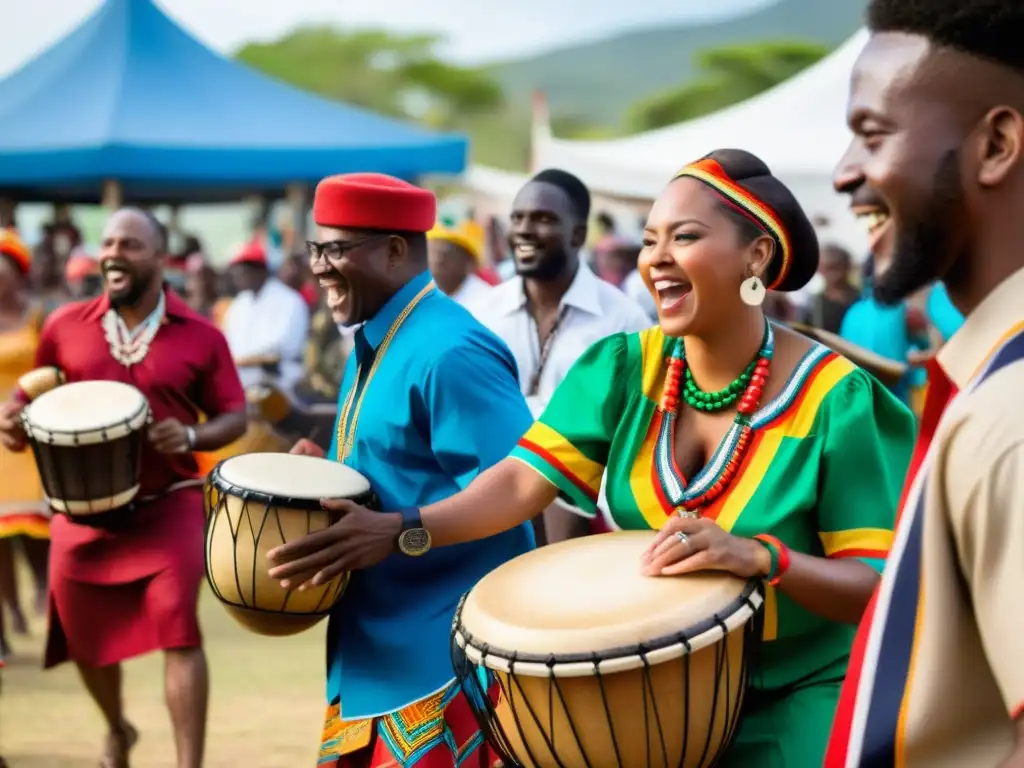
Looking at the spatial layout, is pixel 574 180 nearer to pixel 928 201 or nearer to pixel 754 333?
pixel 754 333

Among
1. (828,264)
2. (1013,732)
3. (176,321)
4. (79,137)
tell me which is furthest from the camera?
(79,137)

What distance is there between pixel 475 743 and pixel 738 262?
147 cm

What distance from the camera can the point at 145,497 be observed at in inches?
193

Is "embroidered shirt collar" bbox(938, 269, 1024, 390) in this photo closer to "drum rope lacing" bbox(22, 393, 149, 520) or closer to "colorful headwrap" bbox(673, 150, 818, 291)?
"colorful headwrap" bbox(673, 150, 818, 291)

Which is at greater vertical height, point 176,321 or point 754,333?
point 754,333

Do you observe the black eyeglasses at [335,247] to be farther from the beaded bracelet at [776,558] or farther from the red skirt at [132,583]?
the red skirt at [132,583]

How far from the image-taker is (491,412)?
10.8 ft

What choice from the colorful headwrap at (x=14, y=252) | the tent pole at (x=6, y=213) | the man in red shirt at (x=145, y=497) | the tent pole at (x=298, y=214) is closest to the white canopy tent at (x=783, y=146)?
the tent pole at (x=298, y=214)

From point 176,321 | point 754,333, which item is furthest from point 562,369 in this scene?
point 754,333

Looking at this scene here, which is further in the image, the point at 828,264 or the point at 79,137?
the point at 79,137

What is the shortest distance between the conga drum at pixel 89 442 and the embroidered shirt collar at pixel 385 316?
137 centimetres

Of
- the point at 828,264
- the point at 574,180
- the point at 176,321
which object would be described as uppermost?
the point at 574,180

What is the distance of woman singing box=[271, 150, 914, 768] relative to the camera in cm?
231

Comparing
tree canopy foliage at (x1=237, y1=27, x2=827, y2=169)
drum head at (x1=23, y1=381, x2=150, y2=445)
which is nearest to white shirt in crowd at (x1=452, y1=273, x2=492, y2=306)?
drum head at (x1=23, y1=381, x2=150, y2=445)
